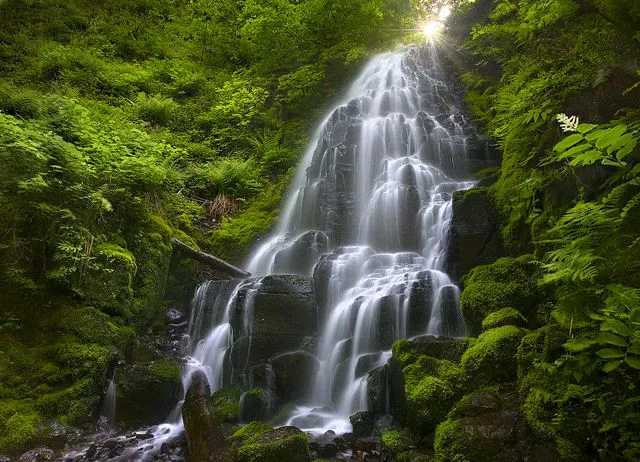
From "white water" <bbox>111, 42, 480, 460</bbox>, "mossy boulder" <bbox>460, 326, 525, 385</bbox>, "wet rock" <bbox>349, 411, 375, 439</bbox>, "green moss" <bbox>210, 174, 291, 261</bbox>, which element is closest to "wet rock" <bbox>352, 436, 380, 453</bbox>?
"wet rock" <bbox>349, 411, 375, 439</bbox>

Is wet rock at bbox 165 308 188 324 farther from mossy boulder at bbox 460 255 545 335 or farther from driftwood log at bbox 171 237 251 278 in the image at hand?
mossy boulder at bbox 460 255 545 335

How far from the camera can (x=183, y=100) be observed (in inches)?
640

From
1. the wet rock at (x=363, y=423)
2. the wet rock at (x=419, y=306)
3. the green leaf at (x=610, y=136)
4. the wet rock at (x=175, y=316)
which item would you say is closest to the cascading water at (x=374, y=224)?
the wet rock at (x=419, y=306)

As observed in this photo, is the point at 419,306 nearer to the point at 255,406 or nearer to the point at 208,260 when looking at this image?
the point at 255,406

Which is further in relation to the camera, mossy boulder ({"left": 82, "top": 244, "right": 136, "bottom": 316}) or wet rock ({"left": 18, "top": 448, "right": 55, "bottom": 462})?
mossy boulder ({"left": 82, "top": 244, "right": 136, "bottom": 316})

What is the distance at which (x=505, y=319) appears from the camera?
467 centimetres

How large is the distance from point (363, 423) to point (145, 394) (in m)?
3.27

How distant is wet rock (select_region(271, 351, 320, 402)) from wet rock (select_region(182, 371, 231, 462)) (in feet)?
4.17

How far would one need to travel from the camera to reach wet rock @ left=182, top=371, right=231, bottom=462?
4477 millimetres

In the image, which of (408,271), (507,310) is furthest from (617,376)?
(408,271)

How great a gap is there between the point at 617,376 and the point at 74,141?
8.69 metres

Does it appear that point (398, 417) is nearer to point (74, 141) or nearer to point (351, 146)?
point (74, 141)

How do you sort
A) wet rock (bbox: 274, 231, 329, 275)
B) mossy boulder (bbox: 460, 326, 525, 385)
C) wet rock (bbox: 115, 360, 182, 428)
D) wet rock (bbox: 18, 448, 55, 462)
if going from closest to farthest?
mossy boulder (bbox: 460, 326, 525, 385), wet rock (bbox: 18, 448, 55, 462), wet rock (bbox: 115, 360, 182, 428), wet rock (bbox: 274, 231, 329, 275)

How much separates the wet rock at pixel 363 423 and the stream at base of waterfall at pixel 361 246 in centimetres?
32
